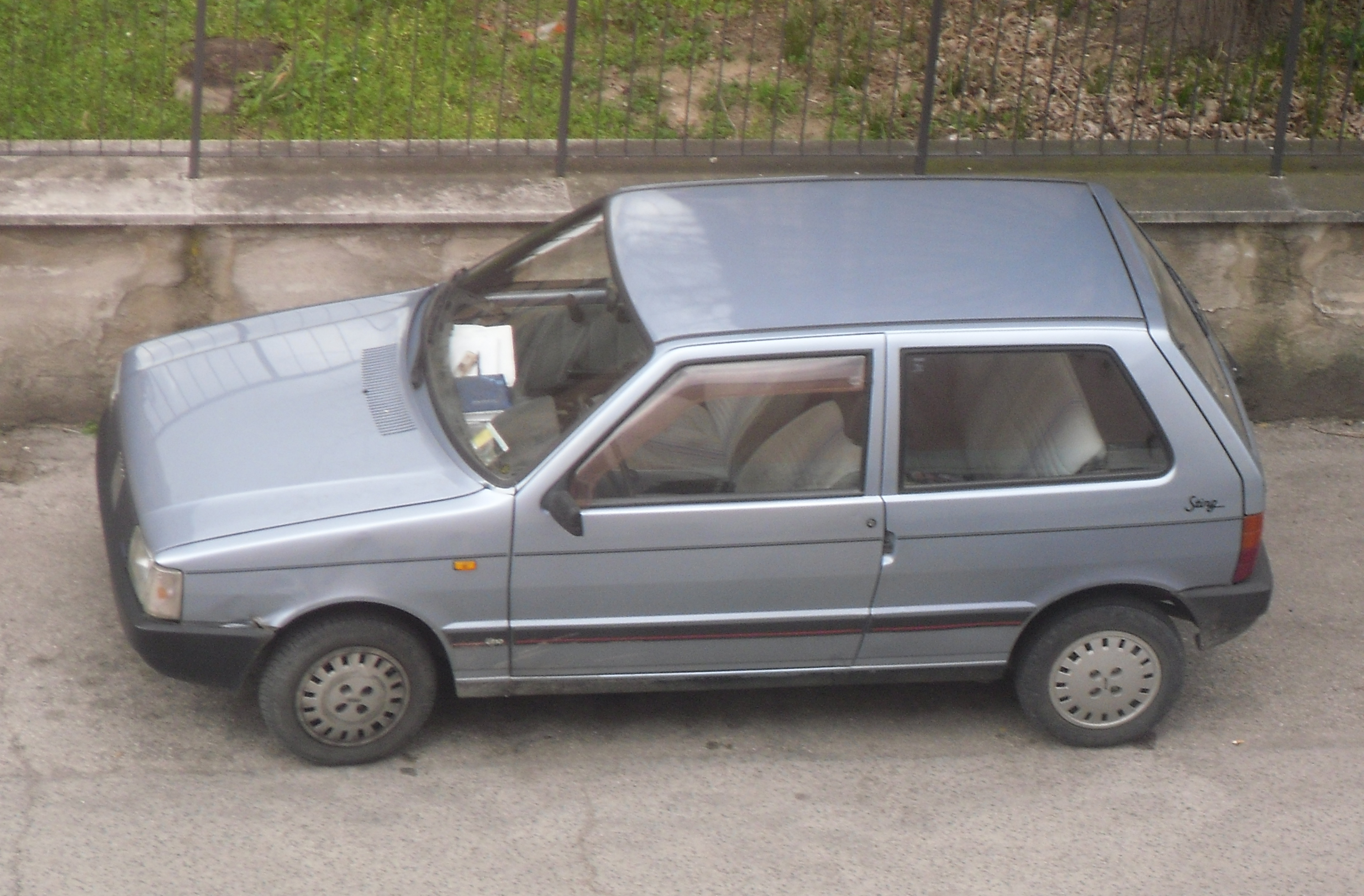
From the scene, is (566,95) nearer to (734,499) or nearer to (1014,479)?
(734,499)

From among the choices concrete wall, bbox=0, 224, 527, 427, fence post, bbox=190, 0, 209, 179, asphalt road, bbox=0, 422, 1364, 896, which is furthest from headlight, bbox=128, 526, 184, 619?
fence post, bbox=190, 0, 209, 179

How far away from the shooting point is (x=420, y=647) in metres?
4.57

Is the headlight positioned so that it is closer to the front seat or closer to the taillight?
the front seat

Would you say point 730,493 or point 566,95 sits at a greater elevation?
Answer: point 566,95

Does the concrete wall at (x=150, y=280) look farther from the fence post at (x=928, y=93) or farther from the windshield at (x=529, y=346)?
the fence post at (x=928, y=93)

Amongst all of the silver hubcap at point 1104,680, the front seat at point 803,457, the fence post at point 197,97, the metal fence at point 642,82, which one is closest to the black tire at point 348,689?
the front seat at point 803,457

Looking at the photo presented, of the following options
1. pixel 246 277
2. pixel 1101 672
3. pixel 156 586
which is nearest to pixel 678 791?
pixel 1101 672

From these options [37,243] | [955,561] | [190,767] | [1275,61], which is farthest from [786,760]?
[1275,61]

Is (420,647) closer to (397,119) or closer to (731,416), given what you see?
(731,416)

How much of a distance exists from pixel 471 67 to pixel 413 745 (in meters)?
4.27

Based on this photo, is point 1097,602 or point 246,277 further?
point 246,277

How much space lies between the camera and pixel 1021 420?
4.59 m

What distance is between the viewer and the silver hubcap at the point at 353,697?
4.53 m

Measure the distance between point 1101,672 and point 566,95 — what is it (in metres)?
3.88
